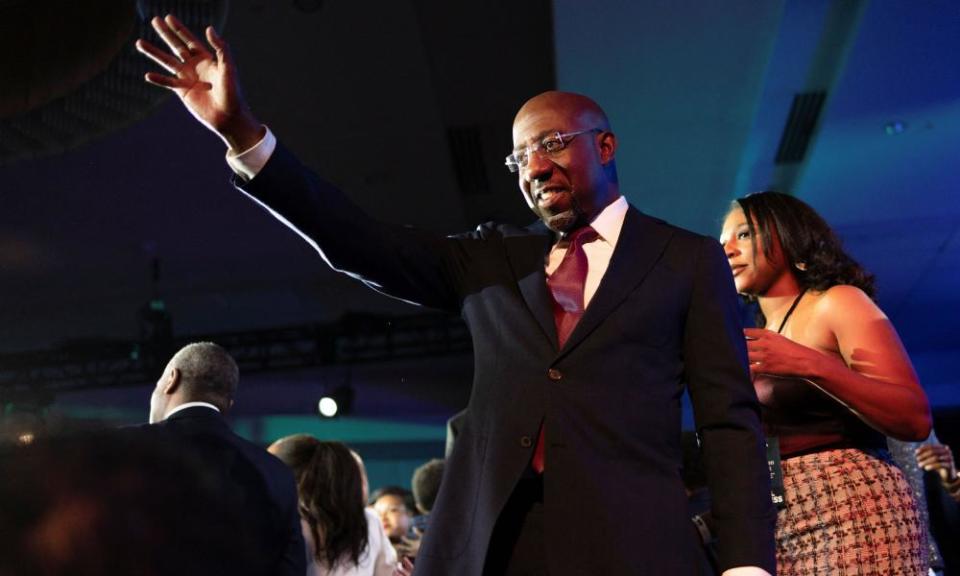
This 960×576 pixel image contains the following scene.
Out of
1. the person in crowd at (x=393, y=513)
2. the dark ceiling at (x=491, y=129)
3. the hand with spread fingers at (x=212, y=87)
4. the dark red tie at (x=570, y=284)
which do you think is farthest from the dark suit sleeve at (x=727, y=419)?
the person in crowd at (x=393, y=513)

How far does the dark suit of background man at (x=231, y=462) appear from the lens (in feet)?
8.45

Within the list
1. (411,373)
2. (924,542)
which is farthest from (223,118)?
(411,373)

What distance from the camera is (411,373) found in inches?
484

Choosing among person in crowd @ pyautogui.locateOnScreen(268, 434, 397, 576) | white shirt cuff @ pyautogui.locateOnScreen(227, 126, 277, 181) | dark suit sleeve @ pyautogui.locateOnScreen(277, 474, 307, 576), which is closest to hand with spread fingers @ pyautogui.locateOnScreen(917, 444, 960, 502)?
person in crowd @ pyautogui.locateOnScreen(268, 434, 397, 576)

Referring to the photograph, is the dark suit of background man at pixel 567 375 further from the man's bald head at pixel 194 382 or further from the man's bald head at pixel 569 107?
the man's bald head at pixel 194 382

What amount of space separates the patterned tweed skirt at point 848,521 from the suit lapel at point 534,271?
716mm

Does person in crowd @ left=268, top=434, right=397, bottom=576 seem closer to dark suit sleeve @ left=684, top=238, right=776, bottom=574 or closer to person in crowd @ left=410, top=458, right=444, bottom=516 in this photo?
person in crowd @ left=410, top=458, right=444, bottom=516

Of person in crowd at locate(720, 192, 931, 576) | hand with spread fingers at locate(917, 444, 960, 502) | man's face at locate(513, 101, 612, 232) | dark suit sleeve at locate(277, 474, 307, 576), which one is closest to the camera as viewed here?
man's face at locate(513, 101, 612, 232)

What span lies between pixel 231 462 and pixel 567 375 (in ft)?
5.16

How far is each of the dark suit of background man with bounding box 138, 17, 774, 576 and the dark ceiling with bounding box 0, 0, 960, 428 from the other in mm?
2876

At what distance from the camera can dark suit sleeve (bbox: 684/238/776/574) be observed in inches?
50.5

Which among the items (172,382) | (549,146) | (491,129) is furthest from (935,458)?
(491,129)

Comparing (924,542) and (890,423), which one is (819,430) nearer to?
(890,423)

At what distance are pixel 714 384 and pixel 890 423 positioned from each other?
2.06 ft
